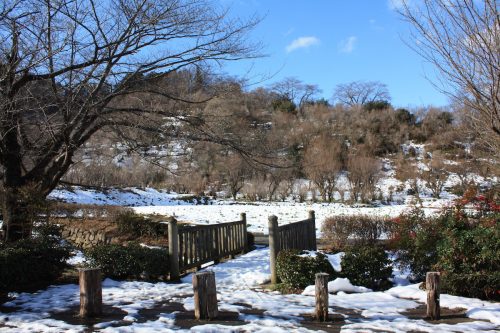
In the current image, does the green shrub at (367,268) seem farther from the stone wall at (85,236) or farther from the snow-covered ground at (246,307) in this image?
the stone wall at (85,236)

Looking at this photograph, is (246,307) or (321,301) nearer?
(321,301)

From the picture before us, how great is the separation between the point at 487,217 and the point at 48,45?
8.59 meters

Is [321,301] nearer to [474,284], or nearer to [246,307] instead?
[246,307]

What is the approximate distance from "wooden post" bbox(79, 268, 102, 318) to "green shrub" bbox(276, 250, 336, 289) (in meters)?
3.35

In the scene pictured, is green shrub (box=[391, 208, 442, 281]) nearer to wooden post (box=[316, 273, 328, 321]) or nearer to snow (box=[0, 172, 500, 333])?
snow (box=[0, 172, 500, 333])

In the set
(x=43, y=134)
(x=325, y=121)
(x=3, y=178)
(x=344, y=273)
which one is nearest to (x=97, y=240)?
(x=3, y=178)

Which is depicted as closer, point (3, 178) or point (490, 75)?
point (490, 75)

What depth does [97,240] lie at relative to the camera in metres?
16.0

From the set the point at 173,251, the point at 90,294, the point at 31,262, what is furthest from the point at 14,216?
the point at 90,294

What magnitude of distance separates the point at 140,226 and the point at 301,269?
29.1ft

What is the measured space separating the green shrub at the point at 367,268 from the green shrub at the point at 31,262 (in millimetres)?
5368

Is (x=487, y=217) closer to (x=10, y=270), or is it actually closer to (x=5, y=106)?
(x=10, y=270)

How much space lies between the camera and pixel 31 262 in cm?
848

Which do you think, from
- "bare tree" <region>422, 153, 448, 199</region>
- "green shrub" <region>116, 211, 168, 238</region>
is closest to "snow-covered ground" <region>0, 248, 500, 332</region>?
"green shrub" <region>116, 211, 168, 238</region>
